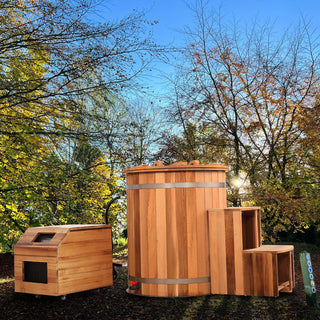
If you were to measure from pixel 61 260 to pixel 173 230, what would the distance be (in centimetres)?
158

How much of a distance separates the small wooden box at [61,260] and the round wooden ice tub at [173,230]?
67cm

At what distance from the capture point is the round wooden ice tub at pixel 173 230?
210 inches

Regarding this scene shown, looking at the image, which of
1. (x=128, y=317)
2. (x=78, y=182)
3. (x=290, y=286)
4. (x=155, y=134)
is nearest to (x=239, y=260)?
(x=290, y=286)

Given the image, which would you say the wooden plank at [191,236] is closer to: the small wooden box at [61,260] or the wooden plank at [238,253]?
the wooden plank at [238,253]

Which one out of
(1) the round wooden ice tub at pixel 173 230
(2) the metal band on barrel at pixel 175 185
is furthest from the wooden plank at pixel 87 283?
(2) the metal band on barrel at pixel 175 185

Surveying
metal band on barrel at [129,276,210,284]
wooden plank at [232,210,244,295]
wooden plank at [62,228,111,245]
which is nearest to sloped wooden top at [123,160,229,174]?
wooden plank at [232,210,244,295]

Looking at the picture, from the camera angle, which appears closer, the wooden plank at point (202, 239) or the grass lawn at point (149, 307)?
the grass lawn at point (149, 307)

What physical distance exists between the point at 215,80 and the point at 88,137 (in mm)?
6497

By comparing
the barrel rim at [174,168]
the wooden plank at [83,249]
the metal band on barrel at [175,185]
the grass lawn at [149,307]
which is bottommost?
the grass lawn at [149,307]

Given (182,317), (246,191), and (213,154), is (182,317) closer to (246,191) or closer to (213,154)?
(246,191)

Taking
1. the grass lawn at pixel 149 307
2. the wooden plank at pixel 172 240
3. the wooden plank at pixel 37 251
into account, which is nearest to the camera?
the grass lawn at pixel 149 307

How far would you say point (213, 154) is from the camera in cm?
1256

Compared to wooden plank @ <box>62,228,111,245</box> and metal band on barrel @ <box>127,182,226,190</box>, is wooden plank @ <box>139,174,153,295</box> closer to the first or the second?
metal band on barrel @ <box>127,182,226,190</box>

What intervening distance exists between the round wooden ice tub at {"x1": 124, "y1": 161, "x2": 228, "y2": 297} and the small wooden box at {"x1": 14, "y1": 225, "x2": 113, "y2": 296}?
673 millimetres
